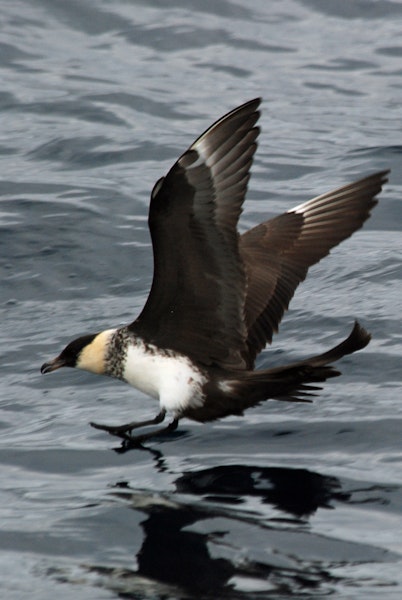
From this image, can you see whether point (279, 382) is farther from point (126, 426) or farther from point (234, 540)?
point (234, 540)

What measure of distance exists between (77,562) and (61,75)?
8767 mm

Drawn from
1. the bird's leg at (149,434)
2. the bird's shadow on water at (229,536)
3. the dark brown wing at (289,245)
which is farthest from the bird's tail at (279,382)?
the dark brown wing at (289,245)

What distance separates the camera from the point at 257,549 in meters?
5.30

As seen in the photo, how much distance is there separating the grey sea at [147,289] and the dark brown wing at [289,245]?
0.51m

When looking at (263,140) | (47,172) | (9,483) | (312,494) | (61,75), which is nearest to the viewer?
(312,494)

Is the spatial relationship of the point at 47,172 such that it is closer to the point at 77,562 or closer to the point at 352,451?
the point at 352,451

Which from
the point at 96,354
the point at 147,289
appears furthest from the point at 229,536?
the point at 147,289

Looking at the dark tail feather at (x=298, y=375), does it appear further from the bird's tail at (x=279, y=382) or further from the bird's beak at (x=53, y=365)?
the bird's beak at (x=53, y=365)

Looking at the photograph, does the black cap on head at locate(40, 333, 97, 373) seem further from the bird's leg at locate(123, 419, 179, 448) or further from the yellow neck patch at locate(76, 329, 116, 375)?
the bird's leg at locate(123, 419, 179, 448)

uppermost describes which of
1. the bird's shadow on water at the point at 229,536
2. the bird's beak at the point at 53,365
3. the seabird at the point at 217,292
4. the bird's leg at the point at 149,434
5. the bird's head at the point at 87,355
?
the seabird at the point at 217,292

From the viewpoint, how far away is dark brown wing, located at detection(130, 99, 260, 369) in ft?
19.6

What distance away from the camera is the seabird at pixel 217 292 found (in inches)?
237

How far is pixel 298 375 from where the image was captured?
616cm

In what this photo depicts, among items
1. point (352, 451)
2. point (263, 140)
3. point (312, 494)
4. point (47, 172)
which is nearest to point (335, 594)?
point (312, 494)
